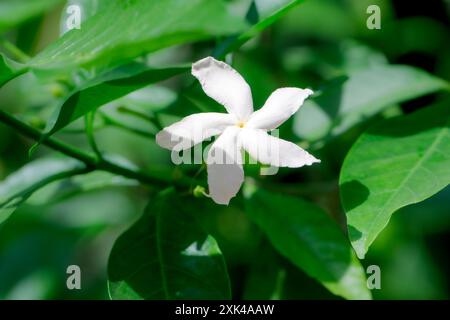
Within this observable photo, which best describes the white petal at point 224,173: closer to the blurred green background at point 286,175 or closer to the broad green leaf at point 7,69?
the broad green leaf at point 7,69

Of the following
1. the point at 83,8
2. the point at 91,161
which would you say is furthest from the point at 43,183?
the point at 83,8

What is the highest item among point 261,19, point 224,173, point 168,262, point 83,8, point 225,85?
point 83,8

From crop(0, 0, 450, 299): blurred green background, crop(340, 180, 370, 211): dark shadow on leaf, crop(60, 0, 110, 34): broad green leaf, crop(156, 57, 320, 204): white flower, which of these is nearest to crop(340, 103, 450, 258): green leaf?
crop(340, 180, 370, 211): dark shadow on leaf

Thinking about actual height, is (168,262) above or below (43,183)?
below

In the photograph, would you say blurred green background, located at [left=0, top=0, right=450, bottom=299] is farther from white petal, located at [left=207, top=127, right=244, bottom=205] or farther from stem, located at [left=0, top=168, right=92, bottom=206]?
white petal, located at [left=207, top=127, right=244, bottom=205]

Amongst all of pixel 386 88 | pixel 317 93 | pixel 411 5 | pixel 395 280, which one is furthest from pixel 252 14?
pixel 395 280

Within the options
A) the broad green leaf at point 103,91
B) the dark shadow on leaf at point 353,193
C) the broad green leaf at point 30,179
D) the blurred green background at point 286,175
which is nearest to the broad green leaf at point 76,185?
the broad green leaf at point 30,179

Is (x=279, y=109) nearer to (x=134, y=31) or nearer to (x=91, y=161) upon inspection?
(x=134, y=31)
